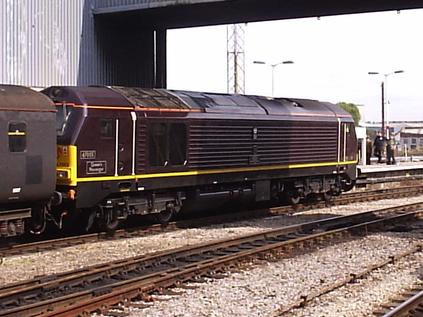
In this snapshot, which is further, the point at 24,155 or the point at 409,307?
the point at 24,155

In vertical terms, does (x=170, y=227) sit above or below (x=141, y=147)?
below

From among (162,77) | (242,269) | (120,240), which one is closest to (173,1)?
(162,77)

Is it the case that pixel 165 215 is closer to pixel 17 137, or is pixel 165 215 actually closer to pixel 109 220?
pixel 109 220

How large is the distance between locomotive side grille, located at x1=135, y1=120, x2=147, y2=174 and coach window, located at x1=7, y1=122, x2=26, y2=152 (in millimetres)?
3104

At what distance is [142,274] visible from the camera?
36.3 ft

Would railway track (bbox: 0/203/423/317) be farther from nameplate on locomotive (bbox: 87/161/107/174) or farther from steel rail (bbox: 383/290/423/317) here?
steel rail (bbox: 383/290/423/317)

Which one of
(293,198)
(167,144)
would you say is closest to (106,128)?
(167,144)

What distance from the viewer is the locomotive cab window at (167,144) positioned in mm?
15812

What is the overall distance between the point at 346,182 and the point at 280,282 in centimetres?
1412

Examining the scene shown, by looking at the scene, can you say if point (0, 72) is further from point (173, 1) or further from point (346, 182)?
point (346, 182)

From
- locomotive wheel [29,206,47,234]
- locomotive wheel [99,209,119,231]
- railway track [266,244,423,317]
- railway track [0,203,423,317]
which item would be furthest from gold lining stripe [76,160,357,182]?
railway track [266,244,423,317]

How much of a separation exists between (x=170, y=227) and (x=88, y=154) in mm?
3397

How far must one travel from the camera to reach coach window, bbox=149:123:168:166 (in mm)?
15758

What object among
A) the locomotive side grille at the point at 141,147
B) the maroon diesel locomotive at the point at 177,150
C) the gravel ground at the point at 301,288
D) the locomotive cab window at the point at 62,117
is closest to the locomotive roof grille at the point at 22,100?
the locomotive cab window at the point at 62,117
